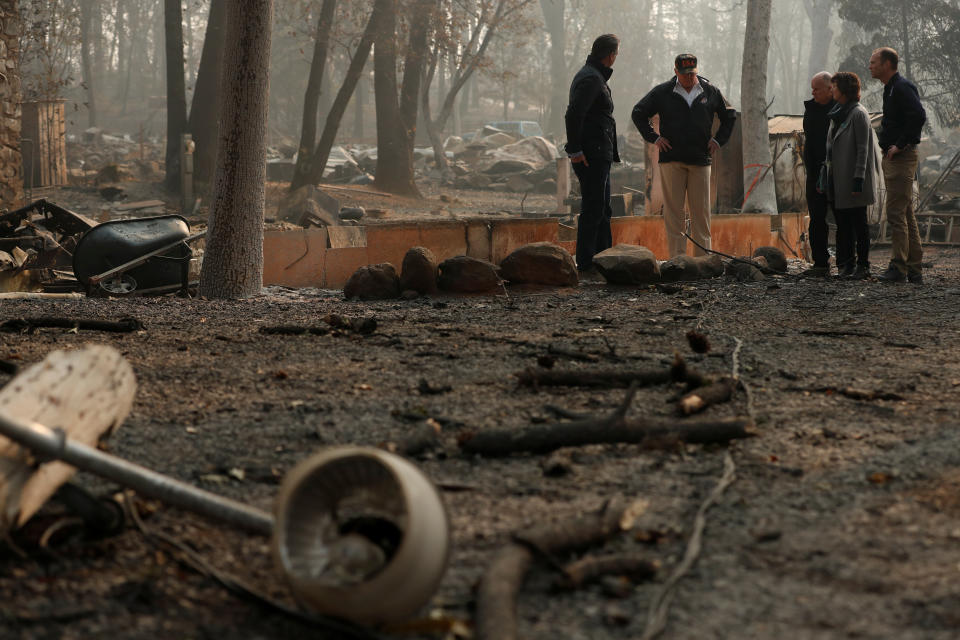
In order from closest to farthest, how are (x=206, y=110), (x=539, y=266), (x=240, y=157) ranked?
(x=240, y=157), (x=539, y=266), (x=206, y=110)

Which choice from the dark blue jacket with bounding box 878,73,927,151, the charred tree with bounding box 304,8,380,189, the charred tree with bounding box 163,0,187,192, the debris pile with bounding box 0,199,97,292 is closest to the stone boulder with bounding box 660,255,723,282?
the dark blue jacket with bounding box 878,73,927,151

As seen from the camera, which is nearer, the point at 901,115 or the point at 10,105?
the point at 901,115

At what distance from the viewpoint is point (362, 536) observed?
2277mm

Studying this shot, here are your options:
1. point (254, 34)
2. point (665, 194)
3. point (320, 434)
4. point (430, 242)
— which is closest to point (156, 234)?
point (254, 34)

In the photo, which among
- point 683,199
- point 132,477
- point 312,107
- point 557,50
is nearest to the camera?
point 132,477

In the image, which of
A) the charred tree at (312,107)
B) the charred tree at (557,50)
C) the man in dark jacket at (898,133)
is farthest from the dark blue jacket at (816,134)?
the charred tree at (557,50)

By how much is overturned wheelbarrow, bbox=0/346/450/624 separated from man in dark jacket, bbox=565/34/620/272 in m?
6.80

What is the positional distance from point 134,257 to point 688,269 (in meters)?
5.16

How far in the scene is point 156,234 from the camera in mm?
8656

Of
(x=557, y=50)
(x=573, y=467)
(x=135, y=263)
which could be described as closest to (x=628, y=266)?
(x=135, y=263)

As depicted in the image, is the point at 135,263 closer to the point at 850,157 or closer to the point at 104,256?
the point at 104,256

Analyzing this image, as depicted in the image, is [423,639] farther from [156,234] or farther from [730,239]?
[730,239]

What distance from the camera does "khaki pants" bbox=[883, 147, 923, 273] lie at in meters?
8.61

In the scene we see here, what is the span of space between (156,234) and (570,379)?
538cm
